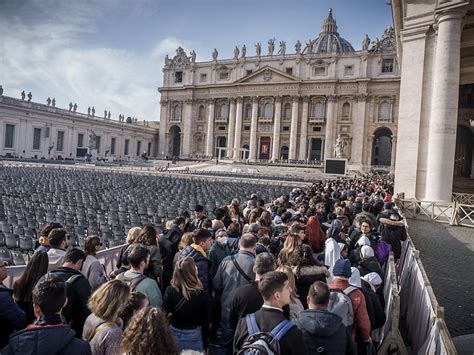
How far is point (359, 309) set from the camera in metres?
3.68

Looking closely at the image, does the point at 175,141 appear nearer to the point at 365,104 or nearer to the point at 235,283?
the point at 365,104

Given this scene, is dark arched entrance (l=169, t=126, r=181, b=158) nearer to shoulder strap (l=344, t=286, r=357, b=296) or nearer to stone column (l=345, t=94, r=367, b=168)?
stone column (l=345, t=94, r=367, b=168)

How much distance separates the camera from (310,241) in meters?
7.17

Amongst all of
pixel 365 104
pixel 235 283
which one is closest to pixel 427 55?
pixel 235 283

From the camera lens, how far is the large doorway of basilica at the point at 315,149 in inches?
2379

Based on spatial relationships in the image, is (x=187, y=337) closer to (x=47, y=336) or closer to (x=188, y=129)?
(x=47, y=336)

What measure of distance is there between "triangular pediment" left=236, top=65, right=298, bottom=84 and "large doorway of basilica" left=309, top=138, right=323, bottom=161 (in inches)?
432

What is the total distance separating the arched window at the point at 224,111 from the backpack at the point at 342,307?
64642 mm

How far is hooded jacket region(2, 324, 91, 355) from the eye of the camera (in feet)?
7.67

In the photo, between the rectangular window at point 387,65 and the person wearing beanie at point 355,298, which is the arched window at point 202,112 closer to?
the rectangular window at point 387,65

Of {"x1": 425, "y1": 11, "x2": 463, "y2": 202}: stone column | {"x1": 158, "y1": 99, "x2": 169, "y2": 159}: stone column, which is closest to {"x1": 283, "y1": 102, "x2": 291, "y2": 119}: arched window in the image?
{"x1": 158, "y1": 99, "x2": 169, "y2": 159}: stone column

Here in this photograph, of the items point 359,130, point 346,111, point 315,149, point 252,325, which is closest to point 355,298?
point 252,325

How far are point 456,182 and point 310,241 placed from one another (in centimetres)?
2524

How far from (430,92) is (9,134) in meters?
52.3
